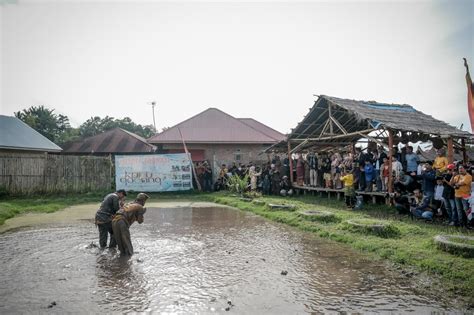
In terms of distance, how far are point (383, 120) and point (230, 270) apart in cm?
850

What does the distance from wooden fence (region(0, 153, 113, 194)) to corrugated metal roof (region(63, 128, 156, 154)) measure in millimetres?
10182

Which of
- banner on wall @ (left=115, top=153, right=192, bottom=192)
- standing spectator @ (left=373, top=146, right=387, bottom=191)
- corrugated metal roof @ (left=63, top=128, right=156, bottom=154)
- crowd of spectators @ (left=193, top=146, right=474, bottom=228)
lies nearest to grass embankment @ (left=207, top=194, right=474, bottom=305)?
crowd of spectators @ (left=193, top=146, right=474, bottom=228)

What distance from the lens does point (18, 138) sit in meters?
20.6

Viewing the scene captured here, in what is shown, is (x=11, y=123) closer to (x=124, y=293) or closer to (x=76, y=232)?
(x=76, y=232)

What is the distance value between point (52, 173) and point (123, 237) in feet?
42.7

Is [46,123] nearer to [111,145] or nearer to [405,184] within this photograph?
[111,145]

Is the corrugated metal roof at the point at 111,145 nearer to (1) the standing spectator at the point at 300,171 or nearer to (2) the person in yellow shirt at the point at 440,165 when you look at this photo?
(1) the standing spectator at the point at 300,171

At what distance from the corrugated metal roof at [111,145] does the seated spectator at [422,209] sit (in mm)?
22752

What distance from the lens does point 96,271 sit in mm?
5262

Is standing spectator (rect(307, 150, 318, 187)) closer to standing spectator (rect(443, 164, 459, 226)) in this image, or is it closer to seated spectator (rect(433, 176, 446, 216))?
seated spectator (rect(433, 176, 446, 216))

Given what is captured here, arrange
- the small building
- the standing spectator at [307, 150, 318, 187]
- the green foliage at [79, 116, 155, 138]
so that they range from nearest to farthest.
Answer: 1. the standing spectator at [307, 150, 318, 187]
2. the small building
3. the green foliage at [79, 116, 155, 138]

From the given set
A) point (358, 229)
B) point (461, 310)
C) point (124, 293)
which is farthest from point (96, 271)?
point (358, 229)

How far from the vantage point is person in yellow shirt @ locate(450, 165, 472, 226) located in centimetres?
783

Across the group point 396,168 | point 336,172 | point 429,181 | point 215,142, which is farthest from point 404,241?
point 215,142
